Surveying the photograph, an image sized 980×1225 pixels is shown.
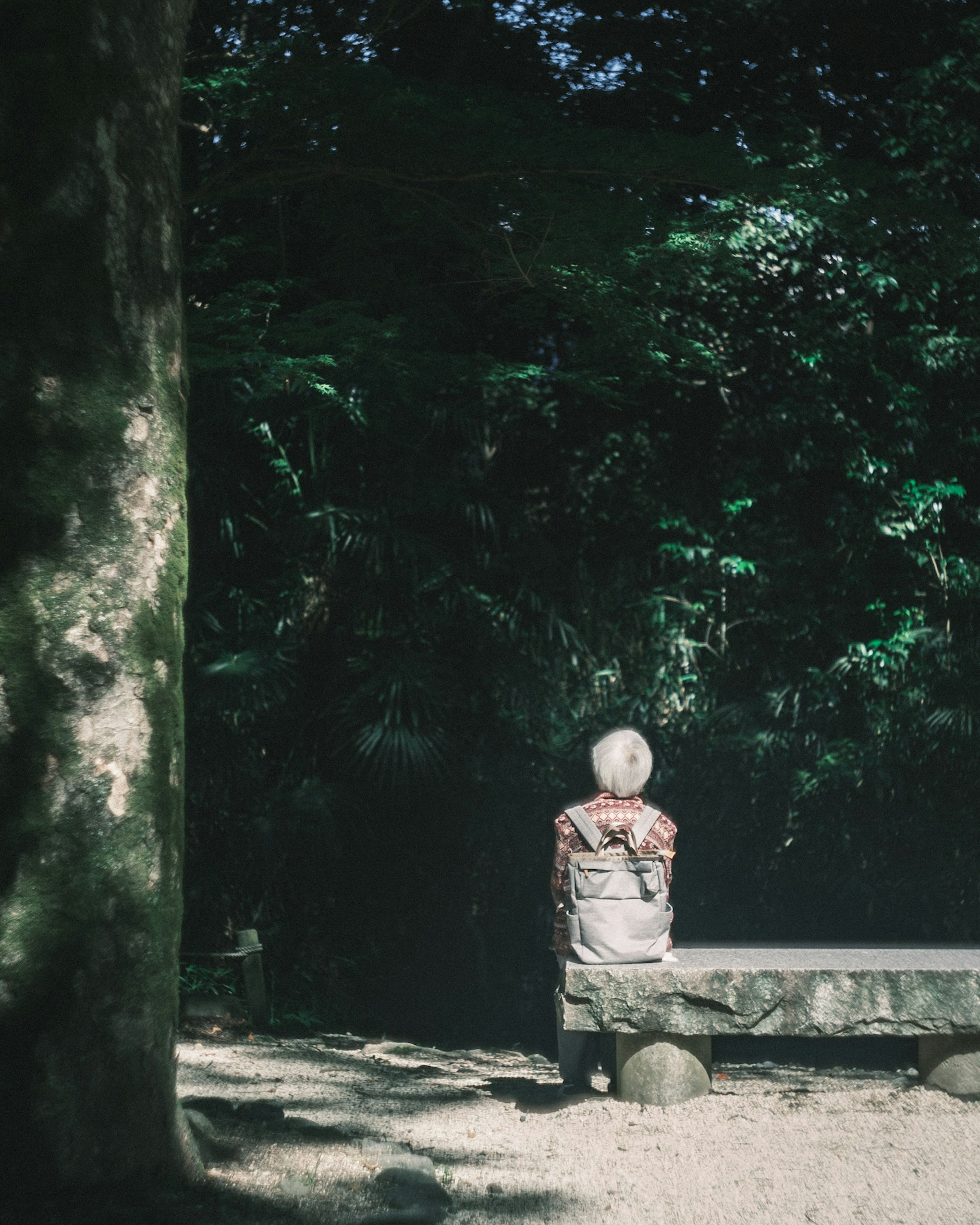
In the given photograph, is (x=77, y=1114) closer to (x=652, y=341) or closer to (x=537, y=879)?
(x=652, y=341)

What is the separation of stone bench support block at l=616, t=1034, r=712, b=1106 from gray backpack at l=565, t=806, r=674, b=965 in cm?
30

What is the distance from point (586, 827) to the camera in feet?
13.3

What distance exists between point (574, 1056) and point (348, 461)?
4307 mm

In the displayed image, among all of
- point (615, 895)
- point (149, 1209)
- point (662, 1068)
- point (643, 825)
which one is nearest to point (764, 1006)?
point (662, 1068)

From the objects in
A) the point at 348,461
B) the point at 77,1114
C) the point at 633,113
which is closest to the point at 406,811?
the point at 348,461

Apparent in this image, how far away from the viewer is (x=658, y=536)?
8.03 m

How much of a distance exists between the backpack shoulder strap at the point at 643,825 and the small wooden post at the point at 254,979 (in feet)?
9.35

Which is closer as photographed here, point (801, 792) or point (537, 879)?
point (801, 792)

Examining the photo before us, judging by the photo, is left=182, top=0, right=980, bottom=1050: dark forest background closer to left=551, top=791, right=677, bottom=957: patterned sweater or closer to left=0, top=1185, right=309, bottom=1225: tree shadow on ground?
left=551, top=791, right=677, bottom=957: patterned sweater

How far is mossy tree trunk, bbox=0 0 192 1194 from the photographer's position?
2.30 metres

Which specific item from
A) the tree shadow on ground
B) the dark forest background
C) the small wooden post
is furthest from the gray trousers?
the dark forest background

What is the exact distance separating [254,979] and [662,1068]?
2.85 m

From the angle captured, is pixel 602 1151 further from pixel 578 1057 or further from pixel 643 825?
pixel 643 825

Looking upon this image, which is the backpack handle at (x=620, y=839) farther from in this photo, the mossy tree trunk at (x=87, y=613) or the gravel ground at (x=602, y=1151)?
the mossy tree trunk at (x=87, y=613)
